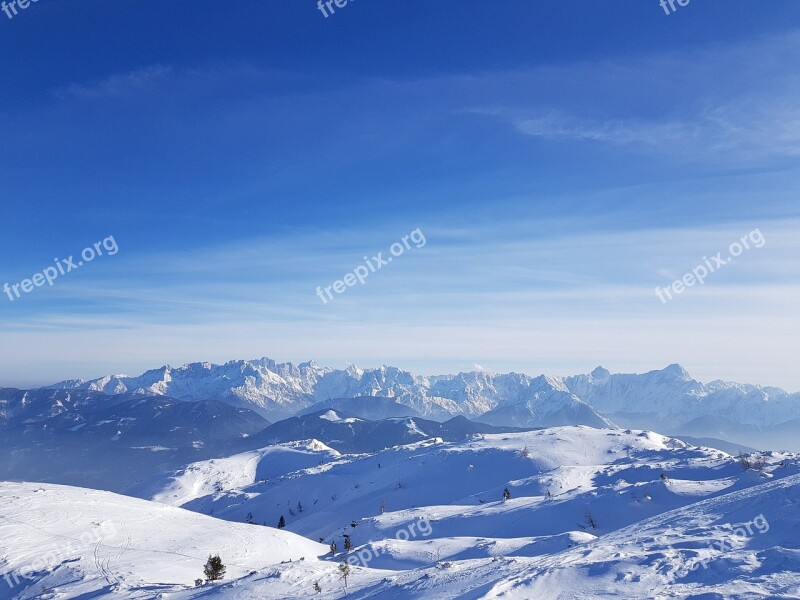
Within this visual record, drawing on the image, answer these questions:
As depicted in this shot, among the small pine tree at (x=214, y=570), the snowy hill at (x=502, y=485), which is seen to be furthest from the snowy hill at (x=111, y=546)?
the snowy hill at (x=502, y=485)

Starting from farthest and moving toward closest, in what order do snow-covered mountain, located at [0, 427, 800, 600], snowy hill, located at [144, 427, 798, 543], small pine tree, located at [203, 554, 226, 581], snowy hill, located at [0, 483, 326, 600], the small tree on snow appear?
snowy hill, located at [144, 427, 798, 543]
the small tree on snow
snowy hill, located at [0, 483, 326, 600]
small pine tree, located at [203, 554, 226, 581]
snow-covered mountain, located at [0, 427, 800, 600]

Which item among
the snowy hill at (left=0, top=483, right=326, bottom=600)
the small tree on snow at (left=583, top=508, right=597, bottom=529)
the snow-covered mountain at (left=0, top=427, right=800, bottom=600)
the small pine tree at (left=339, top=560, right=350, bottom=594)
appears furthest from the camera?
the small tree on snow at (left=583, top=508, right=597, bottom=529)

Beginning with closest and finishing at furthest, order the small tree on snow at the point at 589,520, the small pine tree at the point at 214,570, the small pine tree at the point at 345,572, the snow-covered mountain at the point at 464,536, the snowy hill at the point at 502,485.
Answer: the snow-covered mountain at the point at 464,536, the small pine tree at the point at 345,572, the small pine tree at the point at 214,570, the small tree on snow at the point at 589,520, the snowy hill at the point at 502,485

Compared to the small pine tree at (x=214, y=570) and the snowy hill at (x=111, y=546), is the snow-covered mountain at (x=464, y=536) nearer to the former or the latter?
the snowy hill at (x=111, y=546)

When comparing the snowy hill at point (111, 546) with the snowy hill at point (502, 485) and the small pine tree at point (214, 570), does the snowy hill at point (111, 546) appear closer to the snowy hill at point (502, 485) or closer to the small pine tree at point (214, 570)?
the small pine tree at point (214, 570)

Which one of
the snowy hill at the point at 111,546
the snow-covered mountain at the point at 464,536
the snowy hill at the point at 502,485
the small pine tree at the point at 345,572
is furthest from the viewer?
the snowy hill at the point at 502,485

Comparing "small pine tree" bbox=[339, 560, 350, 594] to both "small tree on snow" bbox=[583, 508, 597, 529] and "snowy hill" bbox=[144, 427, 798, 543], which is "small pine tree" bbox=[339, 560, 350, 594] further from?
"small tree on snow" bbox=[583, 508, 597, 529]

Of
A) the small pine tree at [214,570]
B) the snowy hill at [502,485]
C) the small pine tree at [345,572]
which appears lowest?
the snowy hill at [502,485]

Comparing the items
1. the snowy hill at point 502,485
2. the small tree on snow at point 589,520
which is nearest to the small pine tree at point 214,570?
the snowy hill at point 502,485

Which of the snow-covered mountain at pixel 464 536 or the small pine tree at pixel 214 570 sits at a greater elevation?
the small pine tree at pixel 214 570

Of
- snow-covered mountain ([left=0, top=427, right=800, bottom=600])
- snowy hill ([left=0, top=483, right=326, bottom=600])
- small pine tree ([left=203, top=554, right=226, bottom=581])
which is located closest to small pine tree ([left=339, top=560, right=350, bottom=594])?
snow-covered mountain ([left=0, top=427, right=800, bottom=600])

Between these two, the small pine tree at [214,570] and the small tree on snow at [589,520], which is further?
the small tree on snow at [589,520]
